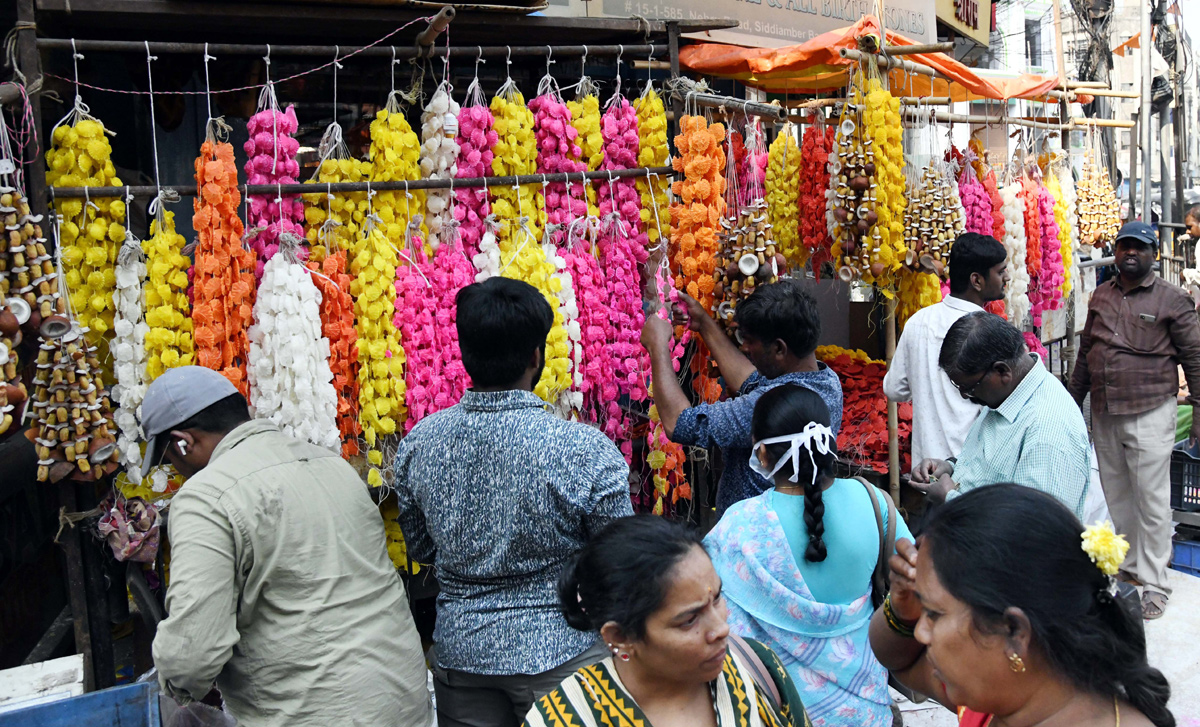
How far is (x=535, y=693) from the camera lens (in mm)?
2166

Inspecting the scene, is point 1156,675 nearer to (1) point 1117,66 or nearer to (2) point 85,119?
(2) point 85,119

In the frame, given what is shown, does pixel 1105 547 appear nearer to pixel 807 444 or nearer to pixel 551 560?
pixel 807 444

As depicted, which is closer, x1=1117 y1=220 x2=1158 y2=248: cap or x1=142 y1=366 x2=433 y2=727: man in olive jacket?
x1=142 y1=366 x2=433 y2=727: man in olive jacket

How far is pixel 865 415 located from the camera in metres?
5.49

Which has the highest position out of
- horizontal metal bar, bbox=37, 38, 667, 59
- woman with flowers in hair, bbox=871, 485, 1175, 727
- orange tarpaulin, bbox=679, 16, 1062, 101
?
orange tarpaulin, bbox=679, 16, 1062, 101

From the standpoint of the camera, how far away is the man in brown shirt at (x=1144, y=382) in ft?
15.5

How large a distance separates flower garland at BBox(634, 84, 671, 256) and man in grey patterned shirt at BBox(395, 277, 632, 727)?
1.82 meters

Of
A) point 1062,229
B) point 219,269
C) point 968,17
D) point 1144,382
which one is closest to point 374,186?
point 219,269

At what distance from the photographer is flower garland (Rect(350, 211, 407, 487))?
3410mm

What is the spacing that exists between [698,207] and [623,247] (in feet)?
1.15

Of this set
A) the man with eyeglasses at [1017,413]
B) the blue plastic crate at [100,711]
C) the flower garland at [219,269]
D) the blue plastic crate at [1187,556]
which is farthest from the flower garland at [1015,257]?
the blue plastic crate at [100,711]

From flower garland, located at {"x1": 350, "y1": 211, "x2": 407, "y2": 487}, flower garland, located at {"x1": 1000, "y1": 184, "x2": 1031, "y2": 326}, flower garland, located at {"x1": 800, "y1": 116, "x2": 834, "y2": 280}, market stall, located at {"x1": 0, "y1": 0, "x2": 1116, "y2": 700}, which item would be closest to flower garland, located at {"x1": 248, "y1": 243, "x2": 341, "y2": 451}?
market stall, located at {"x1": 0, "y1": 0, "x2": 1116, "y2": 700}

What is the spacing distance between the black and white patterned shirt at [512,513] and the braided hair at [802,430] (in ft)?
1.25

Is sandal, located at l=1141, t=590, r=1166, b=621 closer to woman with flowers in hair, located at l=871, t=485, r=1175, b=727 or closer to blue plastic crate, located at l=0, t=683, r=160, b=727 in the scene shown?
woman with flowers in hair, located at l=871, t=485, r=1175, b=727
